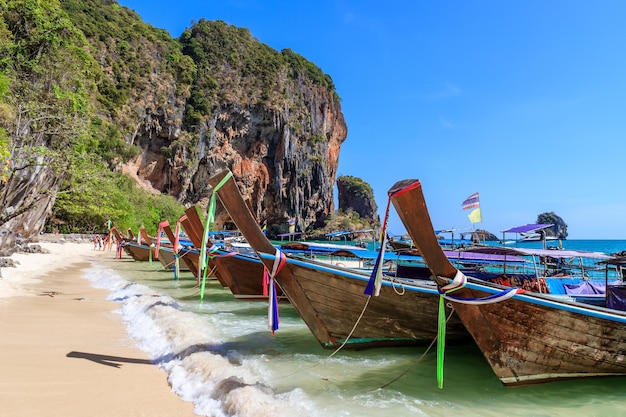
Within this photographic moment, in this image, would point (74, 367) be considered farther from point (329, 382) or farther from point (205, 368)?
point (329, 382)

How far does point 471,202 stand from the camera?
45.2 ft

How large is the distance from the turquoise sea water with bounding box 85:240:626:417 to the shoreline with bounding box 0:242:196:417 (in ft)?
0.92

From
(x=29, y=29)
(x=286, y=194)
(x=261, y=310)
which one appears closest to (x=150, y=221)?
(x=29, y=29)

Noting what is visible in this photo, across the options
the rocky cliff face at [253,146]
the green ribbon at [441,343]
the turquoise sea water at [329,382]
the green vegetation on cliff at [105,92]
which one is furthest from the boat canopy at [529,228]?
the rocky cliff face at [253,146]

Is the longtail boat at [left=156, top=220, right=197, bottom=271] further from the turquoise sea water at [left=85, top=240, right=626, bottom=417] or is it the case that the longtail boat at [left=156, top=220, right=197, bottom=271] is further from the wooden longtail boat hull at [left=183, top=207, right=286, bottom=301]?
the turquoise sea water at [left=85, top=240, right=626, bottom=417]

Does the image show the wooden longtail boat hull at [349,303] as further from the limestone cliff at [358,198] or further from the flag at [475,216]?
the limestone cliff at [358,198]

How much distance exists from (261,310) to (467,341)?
4.86 meters

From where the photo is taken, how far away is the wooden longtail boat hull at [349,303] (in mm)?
4895

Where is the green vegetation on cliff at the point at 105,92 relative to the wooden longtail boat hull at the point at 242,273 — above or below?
above

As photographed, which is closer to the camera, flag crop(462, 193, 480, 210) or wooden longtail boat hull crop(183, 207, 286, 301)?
wooden longtail boat hull crop(183, 207, 286, 301)

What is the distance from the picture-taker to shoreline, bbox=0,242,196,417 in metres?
3.38

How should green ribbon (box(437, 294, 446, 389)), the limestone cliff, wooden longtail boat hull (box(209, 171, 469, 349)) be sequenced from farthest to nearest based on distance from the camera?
the limestone cliff → wooden longtail boat hull (box(209, 171, 469, 349)) → green ribbon (box(437, 294, 446, 389))

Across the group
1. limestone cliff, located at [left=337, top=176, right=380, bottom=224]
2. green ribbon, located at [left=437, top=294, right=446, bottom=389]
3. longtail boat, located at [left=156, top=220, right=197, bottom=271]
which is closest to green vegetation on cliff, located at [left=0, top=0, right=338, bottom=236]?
longtail boat, located at [left=156, top=220, right=197, bottom=271]

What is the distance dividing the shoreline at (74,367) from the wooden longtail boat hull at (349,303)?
1.84 m
